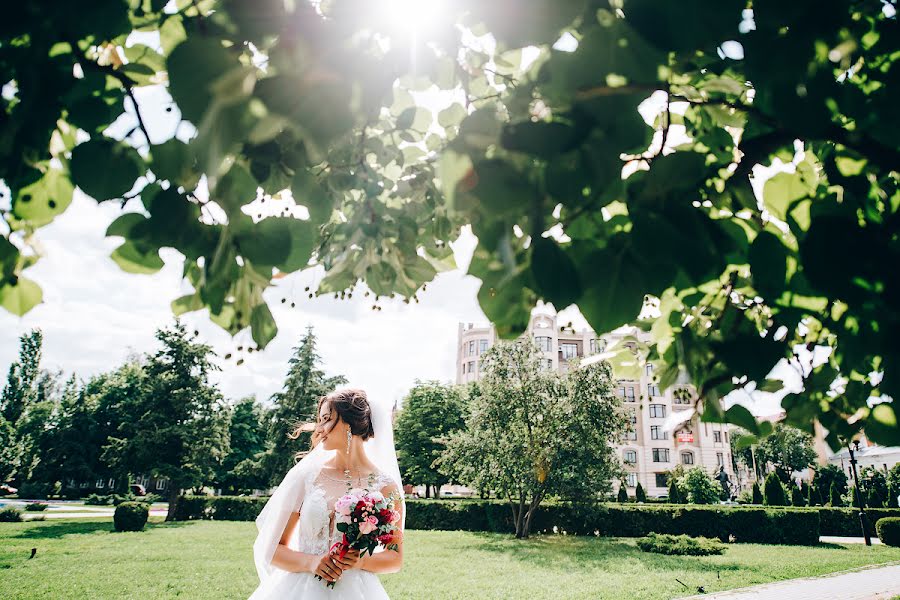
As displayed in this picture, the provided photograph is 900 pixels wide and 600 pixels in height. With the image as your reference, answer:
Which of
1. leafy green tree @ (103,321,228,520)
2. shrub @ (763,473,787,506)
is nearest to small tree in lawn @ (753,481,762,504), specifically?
shrub @ (763,473,787,506)

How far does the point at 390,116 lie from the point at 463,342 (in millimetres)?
72046

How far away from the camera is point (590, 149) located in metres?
1.00

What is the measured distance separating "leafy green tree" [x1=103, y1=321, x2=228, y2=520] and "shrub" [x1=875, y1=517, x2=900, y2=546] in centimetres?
3132

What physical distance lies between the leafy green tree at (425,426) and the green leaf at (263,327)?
134 ft

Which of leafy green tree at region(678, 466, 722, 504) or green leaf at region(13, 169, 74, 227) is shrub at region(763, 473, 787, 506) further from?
green leaf at region(13, 169, 74, 227)

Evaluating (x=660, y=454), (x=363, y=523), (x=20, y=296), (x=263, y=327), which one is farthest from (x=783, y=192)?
(x=660, y=454)

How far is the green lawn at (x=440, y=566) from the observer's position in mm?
11492

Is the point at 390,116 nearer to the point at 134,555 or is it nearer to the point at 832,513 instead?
the point at 134,555

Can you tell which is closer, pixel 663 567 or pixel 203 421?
pixel 663 567

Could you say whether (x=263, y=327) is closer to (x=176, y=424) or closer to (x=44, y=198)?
(x=44, y=198)

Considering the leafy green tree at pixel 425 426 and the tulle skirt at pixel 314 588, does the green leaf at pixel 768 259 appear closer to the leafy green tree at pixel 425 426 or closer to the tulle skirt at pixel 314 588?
the tulle skirt at pixel 314 588

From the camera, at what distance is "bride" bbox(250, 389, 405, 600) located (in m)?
4.84

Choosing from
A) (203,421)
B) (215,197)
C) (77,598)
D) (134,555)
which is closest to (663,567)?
(77,598)

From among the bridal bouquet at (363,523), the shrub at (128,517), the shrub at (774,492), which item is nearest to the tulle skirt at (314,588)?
the bridal bouquet at (363,523)
